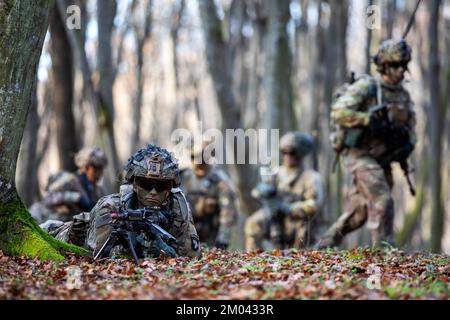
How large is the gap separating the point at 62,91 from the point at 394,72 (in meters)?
8.87

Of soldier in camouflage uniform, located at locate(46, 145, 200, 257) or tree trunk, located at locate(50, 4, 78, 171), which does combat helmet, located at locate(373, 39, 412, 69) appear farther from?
tree trunk, located at locate(50, 4, 78, 171)

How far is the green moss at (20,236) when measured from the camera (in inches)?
308

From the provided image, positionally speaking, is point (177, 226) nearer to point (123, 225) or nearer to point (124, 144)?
point (123, 225)

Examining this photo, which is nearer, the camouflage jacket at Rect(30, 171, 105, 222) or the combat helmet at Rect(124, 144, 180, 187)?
the combat helmet at Rect(124, 144, 180, 187)

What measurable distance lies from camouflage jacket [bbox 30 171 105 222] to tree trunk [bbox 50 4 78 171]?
12.5ft

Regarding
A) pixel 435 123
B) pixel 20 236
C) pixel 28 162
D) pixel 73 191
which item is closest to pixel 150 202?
pixel 20 236

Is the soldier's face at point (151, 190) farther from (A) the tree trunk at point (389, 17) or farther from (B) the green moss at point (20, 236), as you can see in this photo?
(A) the tree trunk at point (389, 17)

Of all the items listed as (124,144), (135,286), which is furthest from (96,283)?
(124,144)

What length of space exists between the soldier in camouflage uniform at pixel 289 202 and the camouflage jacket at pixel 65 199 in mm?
3030

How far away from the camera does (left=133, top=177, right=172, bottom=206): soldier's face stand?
841 cm

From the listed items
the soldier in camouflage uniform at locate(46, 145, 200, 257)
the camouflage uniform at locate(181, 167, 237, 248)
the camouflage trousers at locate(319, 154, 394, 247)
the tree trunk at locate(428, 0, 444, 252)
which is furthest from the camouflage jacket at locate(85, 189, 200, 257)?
the tree trunk at locate(428, 0, 444, 252)

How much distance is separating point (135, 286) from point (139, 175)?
2.27 meters

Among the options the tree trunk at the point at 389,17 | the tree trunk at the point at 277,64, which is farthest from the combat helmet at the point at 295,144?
the tree trunk at the point at 389,17

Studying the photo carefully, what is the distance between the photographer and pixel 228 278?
6691mm
